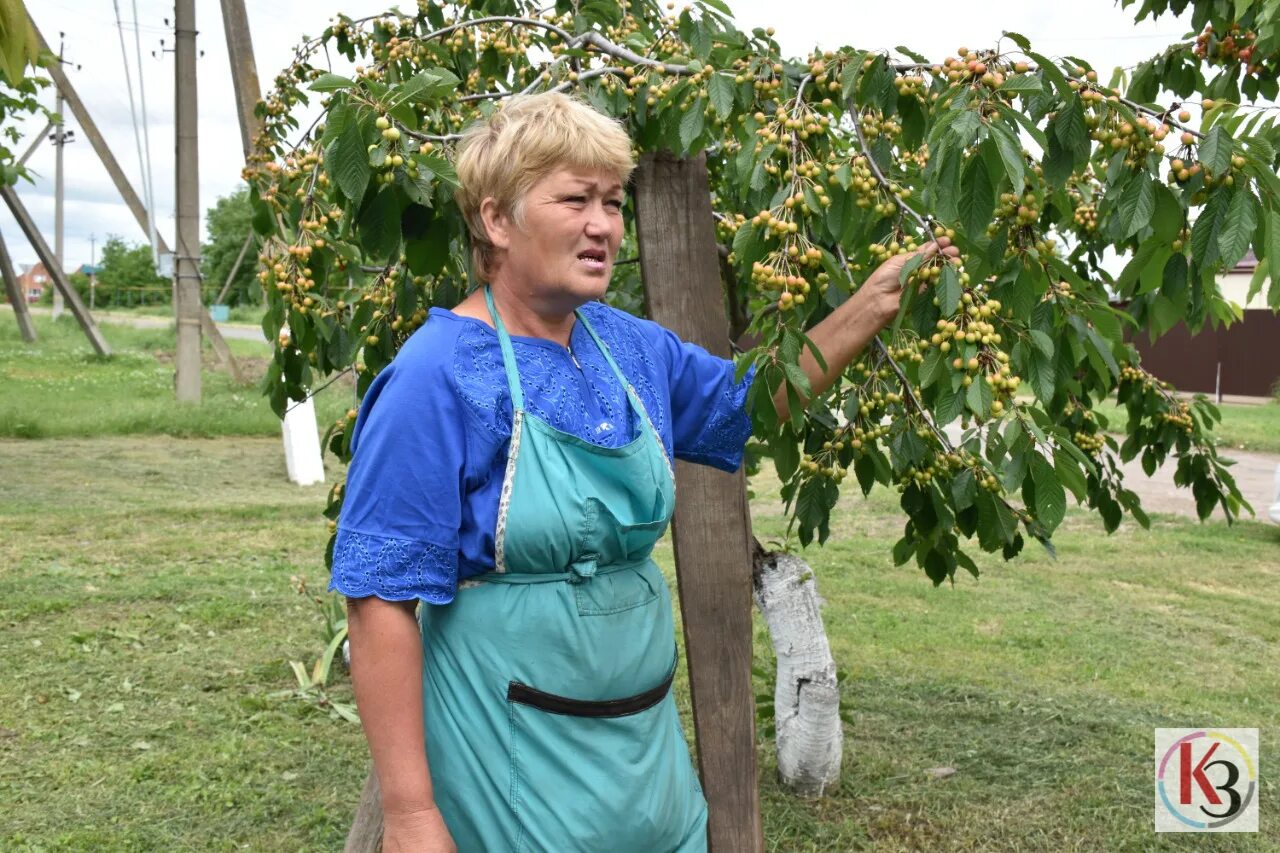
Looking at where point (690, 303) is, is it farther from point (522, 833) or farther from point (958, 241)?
point (522, 833)

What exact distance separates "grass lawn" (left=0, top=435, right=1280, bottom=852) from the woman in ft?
6.12

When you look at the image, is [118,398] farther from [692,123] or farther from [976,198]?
[976,198]

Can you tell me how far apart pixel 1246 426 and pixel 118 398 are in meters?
14.3

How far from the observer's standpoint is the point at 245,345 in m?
32.2

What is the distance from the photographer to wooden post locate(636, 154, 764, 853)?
272 cm

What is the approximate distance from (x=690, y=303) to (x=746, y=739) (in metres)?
1.00

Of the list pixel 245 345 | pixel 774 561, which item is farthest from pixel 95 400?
pixel 245 345

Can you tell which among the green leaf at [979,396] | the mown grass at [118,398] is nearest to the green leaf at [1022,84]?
the green leaf at [979,396]

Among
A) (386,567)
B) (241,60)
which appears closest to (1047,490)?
(386,567)

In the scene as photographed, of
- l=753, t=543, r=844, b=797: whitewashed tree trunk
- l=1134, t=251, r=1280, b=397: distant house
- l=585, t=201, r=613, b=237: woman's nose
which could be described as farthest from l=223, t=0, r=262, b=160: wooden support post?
l=1134, t=251, r=1280, b=397: distant house

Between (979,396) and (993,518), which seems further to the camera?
(993,518)

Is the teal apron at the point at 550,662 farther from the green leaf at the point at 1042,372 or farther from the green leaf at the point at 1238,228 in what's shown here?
the green leaf at the point at 1238,228

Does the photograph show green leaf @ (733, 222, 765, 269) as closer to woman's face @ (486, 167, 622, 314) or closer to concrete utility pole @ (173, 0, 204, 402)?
woman's face @ (486, 167, 622, 314)

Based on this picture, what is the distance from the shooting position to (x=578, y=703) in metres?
1.85
